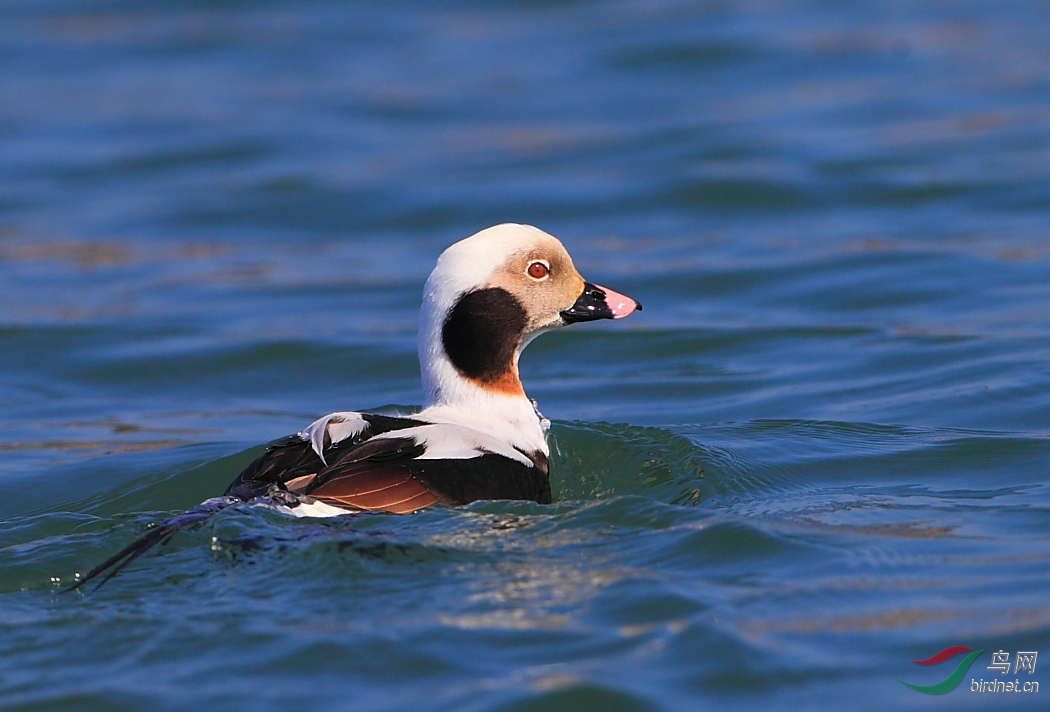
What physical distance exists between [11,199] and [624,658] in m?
9.27

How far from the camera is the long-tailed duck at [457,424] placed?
448 cm

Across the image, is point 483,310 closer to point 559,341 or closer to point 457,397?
point 457,397

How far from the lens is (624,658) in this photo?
379 cm

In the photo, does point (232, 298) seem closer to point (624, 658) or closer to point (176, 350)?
point (176, 350)

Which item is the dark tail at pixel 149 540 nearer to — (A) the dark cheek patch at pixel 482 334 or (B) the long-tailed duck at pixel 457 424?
(B) the long-tailed duck at pixel 457 424

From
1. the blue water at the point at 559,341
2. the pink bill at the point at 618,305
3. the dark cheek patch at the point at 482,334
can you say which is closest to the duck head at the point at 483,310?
the dark cheek patch at the point at 482,334

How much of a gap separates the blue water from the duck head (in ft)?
2.04

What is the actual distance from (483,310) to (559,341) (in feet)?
10.4

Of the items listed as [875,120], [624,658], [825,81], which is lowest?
[624,658]

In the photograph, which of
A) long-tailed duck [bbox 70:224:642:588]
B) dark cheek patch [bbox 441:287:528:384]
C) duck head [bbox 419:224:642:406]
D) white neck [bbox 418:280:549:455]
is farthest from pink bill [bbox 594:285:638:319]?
white neck [bbox 418:280:549:455]

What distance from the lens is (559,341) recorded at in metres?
8.40

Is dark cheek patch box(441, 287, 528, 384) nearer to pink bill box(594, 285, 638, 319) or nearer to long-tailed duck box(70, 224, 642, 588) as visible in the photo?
long-tailed duck box(70, 224, 642, 588)

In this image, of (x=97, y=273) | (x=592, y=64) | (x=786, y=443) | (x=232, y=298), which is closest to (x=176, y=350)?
(x=232, y=298)

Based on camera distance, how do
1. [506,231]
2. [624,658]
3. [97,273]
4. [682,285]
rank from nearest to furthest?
1. [624,658]
2. [506,231]
3. [682,285]
4. [97,273]
